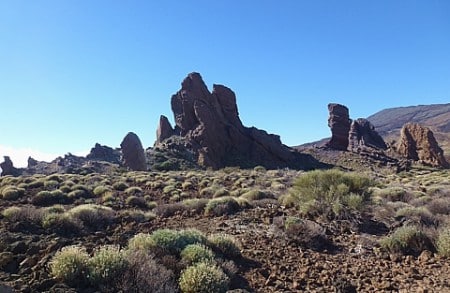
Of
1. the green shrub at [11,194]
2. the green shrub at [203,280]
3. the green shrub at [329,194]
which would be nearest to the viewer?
the green shrub at [203,280]

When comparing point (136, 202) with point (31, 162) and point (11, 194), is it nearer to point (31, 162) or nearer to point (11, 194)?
point (11, 194)

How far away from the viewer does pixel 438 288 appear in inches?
298

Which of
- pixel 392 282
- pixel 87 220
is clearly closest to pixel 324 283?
pixel 392 282

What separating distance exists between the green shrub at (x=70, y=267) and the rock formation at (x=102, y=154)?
213 ft

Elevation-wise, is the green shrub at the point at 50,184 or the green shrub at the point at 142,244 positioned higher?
the green shrub at the point at 50,184

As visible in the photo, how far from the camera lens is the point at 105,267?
22.5ft

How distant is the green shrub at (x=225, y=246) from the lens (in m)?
9.48

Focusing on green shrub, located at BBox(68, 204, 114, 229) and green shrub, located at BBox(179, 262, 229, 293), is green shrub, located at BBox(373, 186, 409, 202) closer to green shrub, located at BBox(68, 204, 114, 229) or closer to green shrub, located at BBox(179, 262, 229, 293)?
green shrub, located at BBox(68, 204, 114, 229)

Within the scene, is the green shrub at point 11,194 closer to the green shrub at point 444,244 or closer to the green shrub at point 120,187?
the green shrub at point 120,187

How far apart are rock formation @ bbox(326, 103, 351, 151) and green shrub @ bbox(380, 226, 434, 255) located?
6919 cm

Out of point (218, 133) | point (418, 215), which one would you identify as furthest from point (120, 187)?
point (218, 133)

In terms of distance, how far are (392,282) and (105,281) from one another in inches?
224

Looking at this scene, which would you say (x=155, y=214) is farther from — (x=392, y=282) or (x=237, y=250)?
(x=392, y=282)

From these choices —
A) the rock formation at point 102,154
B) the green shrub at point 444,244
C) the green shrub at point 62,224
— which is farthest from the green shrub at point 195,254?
the rock formation at point 102,154
